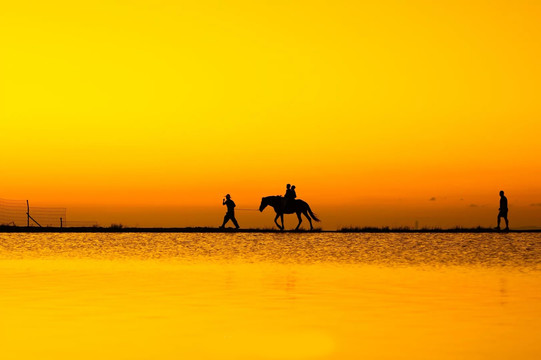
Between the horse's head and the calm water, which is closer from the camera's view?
the calm water

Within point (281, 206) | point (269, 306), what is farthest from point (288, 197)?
point (269, 306)

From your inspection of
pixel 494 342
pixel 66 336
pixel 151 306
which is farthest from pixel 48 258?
pixel 494 342

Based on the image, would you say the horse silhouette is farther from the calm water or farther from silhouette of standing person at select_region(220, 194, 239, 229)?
the calm water

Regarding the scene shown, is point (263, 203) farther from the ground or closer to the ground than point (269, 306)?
farther from the ground

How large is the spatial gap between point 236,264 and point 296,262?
1.86 m

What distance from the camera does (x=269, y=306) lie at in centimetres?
1408

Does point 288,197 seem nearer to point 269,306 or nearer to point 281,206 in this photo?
point 281,206

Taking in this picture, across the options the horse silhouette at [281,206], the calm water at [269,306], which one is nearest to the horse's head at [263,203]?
the horse silhouette at [281,206]

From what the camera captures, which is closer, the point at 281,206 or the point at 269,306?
the point at 269,306

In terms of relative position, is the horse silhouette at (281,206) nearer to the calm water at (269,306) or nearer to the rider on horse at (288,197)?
the rider on horse at (288,197)

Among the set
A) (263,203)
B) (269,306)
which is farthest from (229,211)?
(269,306)

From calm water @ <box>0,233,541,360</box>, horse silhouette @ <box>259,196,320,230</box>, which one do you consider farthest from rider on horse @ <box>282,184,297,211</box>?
calm water @ <box>0,233,541,360</box>

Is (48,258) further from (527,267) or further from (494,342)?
(494,342)

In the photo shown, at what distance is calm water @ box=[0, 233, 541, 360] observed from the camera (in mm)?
10336
